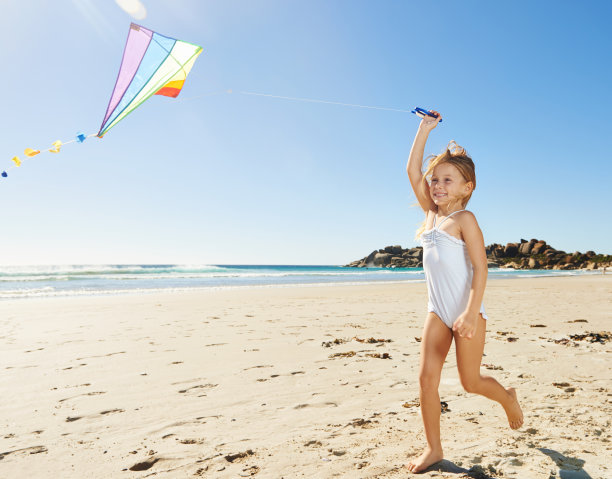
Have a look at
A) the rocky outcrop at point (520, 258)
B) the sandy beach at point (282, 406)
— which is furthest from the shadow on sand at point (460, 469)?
the rocky outcrop at point (520, 258)

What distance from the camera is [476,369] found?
2.59 m

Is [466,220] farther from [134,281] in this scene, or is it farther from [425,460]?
[134,281]

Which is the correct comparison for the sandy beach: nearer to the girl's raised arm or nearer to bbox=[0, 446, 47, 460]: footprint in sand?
bbox=[0, 446, 47, 460]: footprint in sand

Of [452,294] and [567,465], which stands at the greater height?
[452,294]

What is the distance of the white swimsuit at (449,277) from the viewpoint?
103 inches

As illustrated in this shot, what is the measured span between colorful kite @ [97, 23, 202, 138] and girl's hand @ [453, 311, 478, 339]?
3541 millimetres

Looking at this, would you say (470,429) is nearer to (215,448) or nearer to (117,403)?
(215,448)

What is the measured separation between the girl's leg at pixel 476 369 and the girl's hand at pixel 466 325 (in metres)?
0.07

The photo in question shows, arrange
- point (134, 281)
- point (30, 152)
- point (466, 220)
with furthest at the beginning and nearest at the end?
point (134, 281)
point (30, 152)
point (466, 220)

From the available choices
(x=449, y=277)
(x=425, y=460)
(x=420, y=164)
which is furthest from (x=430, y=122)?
(x=425, y=460)

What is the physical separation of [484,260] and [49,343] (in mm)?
6779

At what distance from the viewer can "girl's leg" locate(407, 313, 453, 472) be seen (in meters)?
2.47

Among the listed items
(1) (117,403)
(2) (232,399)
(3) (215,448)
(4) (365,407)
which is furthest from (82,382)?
(4) (365,407)

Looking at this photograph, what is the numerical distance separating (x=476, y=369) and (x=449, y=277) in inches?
24.1
